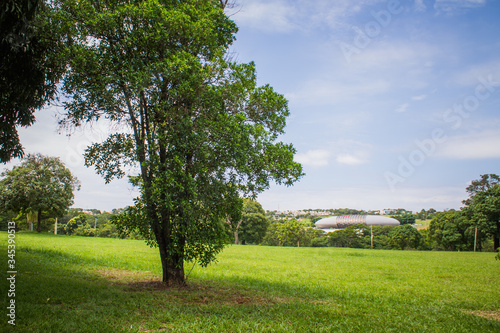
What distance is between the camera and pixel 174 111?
978 centimetres

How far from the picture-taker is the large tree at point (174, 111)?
9.21 meters

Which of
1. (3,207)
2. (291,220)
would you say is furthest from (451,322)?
(291,220)

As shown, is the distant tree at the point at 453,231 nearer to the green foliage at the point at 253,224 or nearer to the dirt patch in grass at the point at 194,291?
the green foliage at the point at 253,224

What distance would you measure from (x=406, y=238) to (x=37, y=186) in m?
55.7

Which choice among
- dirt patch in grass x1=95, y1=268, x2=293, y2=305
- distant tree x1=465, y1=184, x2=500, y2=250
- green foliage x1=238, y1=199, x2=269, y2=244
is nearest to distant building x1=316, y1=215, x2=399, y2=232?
green foliage x1=238, y1=199, x2=269, y2=244

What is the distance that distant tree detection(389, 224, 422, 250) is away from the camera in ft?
186

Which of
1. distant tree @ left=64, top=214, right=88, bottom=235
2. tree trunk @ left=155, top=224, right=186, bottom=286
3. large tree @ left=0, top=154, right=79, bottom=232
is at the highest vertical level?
large tree @ left=0, top=154, right=79, bottom=232

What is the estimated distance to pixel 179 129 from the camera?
9281 millimetres

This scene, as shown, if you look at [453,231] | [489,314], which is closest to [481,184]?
[453,231]

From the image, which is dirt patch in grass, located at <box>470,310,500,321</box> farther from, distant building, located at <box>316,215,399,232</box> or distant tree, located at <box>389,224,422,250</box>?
distant building, located at <box>316,215,399,232</box>

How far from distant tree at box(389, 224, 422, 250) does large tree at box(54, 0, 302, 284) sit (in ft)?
178

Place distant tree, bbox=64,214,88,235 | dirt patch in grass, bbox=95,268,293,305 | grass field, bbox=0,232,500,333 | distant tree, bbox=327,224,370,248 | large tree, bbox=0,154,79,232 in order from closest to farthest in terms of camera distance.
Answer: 1. grass field, bbox=0,232,500,333
2. dirt patch in grass, bbox=95,268,293,305
3. large tree, bbox=0,154,79,232
4. distant tree, bbox=327,224,370,248
5. distant tree, bbox=64,214,88,235

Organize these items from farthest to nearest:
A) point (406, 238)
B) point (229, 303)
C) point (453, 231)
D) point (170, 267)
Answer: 1. point (406, 238)
2. point (453, 231)
3. point (170, 267)
4. point (229, 303)

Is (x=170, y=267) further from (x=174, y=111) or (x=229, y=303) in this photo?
(x=174, y=111)
